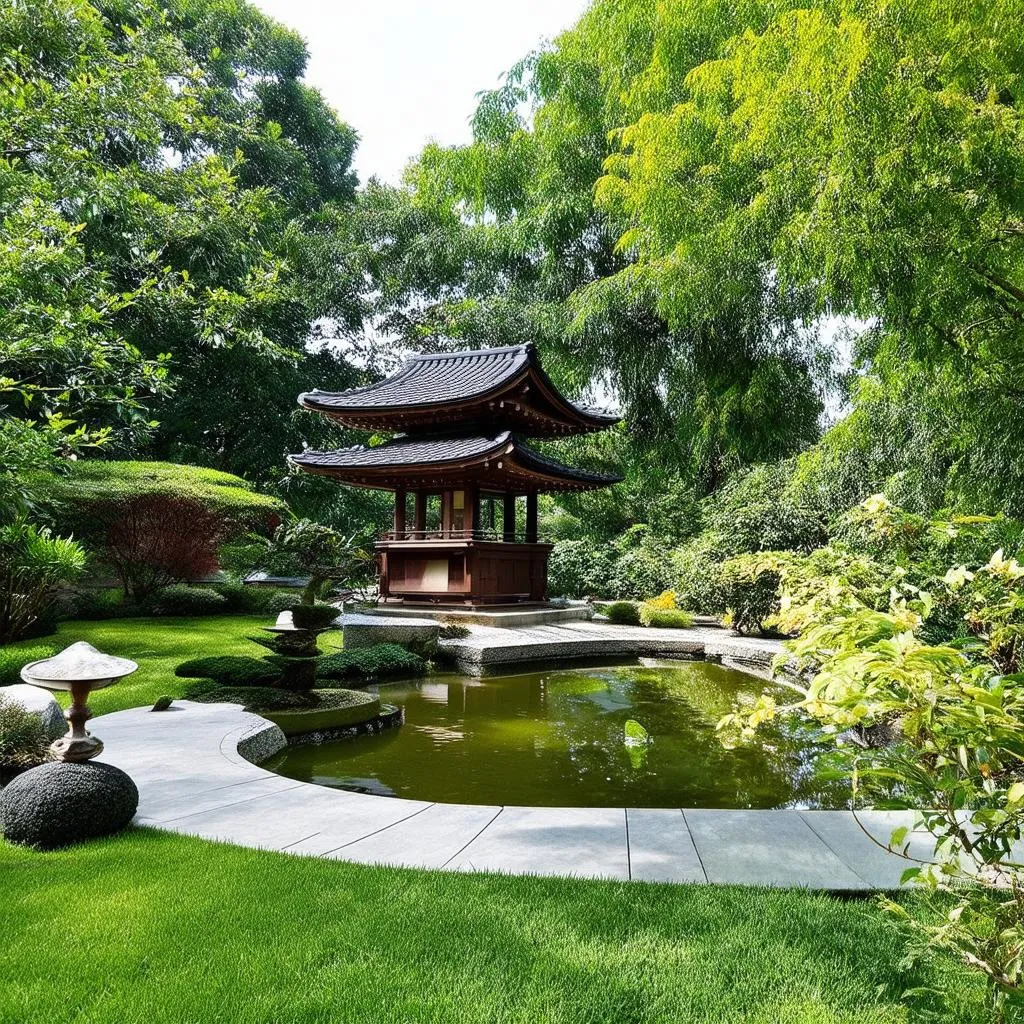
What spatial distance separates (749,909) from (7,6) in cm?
845

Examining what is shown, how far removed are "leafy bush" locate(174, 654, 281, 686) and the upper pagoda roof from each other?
805 cm

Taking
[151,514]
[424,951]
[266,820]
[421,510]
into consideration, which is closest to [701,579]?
[421,510]

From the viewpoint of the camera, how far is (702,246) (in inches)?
285

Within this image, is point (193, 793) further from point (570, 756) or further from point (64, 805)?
point (570, 756)

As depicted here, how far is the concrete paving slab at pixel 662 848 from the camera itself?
309cm

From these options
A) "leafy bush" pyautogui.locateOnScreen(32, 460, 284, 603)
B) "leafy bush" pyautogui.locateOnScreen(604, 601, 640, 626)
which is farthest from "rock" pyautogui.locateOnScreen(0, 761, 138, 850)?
Answer: "leafy bush" pyautogui.locateOnScreen(604, 601, 640, 626)

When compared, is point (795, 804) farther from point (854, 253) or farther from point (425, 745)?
point (854, 253)

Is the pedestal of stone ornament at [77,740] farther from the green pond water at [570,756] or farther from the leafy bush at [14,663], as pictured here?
the leafy bush at [14,663]

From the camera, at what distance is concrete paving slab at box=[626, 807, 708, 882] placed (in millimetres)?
3090

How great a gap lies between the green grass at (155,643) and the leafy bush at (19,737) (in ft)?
5.28


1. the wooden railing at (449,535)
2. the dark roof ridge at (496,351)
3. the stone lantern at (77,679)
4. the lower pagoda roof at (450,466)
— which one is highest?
the dark roof ridge at (496,351)

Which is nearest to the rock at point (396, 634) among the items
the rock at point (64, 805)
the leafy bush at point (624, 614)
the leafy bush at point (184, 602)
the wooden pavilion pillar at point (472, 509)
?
the wooden pavilion pillar at point (472, 509)

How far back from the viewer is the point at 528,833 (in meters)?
3.59

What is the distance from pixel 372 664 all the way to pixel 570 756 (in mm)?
3743
